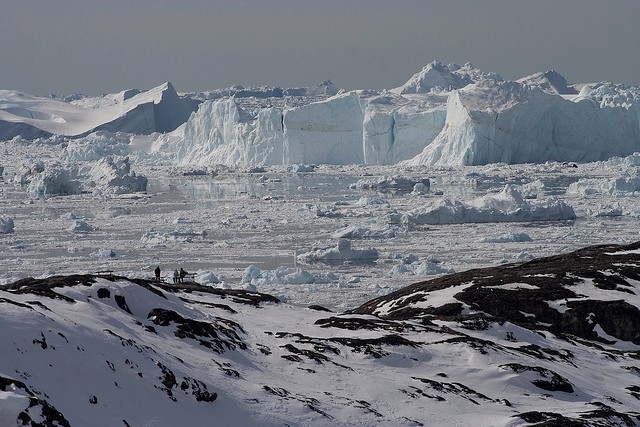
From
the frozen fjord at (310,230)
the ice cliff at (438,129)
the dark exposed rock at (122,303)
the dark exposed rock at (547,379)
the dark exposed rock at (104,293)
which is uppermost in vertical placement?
the ice cliff at (438,129)

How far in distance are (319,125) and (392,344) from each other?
6555cm

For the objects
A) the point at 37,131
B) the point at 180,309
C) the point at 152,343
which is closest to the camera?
the point at 152,343

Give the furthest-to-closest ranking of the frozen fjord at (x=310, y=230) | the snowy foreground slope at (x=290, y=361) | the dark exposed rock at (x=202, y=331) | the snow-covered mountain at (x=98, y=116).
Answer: the snow-covered mountain at (x=98, y=116) → the frozen fjord at (x=310, y=230) → the dark exposed rock at (x=202, y=331) → the snowy foreground slope at (x=290, y=361)

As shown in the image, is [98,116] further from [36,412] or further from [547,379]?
[36,412]

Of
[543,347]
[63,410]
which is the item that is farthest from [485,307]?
[63,410]

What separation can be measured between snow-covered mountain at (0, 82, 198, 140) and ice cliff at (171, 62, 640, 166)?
33.2 m

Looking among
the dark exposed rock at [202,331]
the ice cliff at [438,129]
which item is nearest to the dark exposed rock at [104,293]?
the dark exposed rock at [202,331]

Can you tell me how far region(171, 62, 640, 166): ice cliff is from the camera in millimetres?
72938

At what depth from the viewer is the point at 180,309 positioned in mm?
14977

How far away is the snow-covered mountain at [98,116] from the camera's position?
4779 inches

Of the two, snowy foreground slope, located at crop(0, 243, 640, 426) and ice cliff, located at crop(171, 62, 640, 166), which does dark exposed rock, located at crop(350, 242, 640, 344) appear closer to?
snowy foreground slope, located at crop(0, 243, 640, 426)

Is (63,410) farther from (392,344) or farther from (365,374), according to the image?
(392,344)

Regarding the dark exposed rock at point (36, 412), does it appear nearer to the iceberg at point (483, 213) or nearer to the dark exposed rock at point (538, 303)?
the dark exposed rock at point (538, 303)

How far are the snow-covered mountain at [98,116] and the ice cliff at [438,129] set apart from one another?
109 feet
